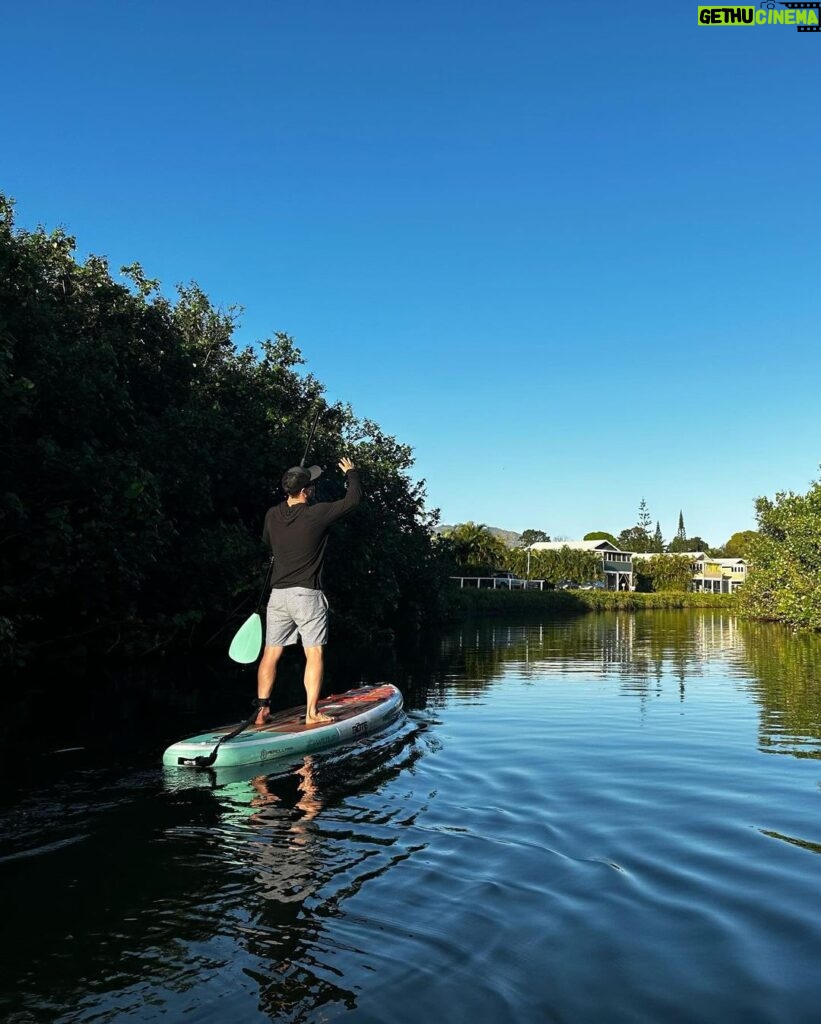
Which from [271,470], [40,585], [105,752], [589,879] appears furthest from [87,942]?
[271,470]

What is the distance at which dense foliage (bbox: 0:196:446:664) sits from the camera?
15.5 m

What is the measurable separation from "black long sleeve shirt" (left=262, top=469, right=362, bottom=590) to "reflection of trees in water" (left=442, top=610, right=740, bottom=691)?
824 cm

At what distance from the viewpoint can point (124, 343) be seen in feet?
74.5

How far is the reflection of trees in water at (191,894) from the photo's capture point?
3225 mm

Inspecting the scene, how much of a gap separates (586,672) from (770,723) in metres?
8.17

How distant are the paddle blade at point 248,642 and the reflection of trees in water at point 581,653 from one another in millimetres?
7758

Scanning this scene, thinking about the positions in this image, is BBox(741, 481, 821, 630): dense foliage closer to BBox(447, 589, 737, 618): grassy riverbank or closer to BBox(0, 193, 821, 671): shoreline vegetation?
BBox(0, 193, 821, 671): shoreline vegetation

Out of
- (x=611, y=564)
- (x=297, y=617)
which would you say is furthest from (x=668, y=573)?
(x=297, y=617)

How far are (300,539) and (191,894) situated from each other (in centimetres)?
439

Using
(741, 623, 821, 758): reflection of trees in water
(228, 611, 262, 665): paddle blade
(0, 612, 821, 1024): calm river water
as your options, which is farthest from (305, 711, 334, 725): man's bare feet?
(741, 623, 821, 758): reflection of trees in water

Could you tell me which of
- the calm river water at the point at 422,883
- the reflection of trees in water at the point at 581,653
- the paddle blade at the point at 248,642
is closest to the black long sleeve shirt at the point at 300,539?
the paddle blade at the point at 248,642

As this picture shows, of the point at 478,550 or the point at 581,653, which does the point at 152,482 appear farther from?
the point at 478,550

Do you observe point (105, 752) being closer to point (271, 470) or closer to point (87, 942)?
point (87, 942)

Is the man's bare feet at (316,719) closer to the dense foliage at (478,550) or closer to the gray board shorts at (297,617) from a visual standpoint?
the gray board shorts at (297,617)
